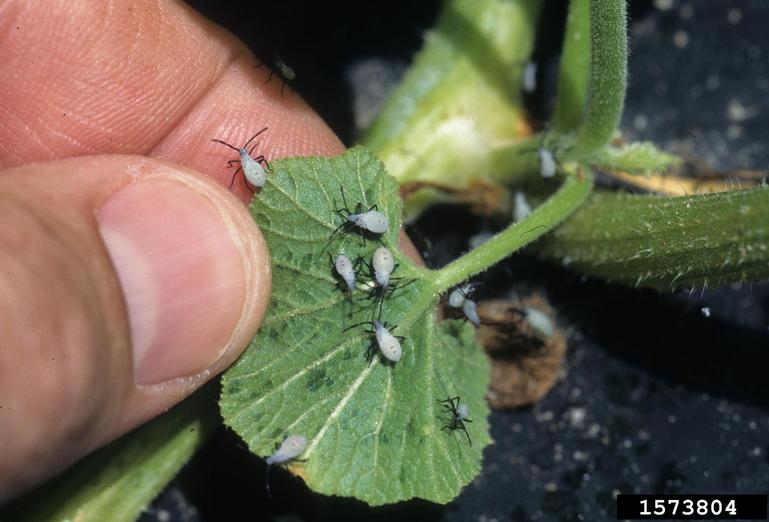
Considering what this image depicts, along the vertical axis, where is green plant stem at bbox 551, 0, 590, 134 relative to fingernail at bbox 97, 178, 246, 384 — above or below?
below

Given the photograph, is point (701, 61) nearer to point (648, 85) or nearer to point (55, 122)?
point (648, 85)

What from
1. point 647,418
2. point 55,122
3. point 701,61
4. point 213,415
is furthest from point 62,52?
point 701,61

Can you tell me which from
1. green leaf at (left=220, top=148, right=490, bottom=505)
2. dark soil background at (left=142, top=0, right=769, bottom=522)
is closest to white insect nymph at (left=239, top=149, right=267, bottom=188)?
green leaf at (left=220, top=148, right=490, bottom=505)

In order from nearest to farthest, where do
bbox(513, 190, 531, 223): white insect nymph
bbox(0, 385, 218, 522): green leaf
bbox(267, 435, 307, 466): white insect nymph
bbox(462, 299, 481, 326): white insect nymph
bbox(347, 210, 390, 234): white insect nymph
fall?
bbox(267, 435, 307, 466): white insect nymph
bbox(347, 210, 390, 234): white insect nymph
bbox(0, 385, 218, 522): green leaf
bbox(462, 299, 481, 326): white insect nymph
bbox(513, 190, 531, 223): white insect nymph

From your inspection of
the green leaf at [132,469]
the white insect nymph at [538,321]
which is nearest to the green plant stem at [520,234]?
the white insect nymph at [538,321]

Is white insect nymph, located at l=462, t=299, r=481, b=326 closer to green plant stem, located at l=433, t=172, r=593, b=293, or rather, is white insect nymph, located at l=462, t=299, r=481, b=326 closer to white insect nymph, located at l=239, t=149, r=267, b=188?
green plant stem, located at l=433, t=172, r=593, b=293

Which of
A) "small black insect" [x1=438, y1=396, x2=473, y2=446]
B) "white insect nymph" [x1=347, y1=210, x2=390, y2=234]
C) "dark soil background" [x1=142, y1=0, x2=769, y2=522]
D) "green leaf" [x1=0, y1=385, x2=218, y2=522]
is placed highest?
"white insect nymph" [x1=347, y1=210, x2=390, y2=234]
